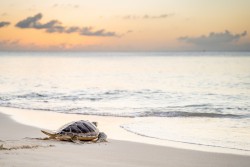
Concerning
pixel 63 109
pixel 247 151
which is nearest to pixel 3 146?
pixel 247 151

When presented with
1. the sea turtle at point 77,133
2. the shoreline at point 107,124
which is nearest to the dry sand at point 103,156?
the sea turtle at point 77,133

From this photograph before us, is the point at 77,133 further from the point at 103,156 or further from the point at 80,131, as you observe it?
the point at 103,156

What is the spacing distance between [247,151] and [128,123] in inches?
236

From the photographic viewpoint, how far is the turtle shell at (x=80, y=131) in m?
10.7

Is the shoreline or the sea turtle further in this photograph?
the shoreline

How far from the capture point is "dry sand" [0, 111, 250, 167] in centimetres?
784

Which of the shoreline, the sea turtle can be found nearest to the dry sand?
the sea turtle

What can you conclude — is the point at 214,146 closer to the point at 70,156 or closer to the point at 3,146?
the point at 70,156

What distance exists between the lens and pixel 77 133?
421 inches

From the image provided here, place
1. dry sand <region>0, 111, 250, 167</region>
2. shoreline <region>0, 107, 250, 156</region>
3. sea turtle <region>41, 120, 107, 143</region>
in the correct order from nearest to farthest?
dry sand <region>0, 111, 250, 167</region>, sea turtle <region>41, 120, 107, 143</region>, shoreline <region>0, 107, 250, 156</region>

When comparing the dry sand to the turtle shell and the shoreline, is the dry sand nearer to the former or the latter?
the turtle shell

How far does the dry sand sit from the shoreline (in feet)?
2.33

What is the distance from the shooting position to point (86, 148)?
983 centimetres

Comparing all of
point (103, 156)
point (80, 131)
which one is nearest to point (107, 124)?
point (80, 131)
